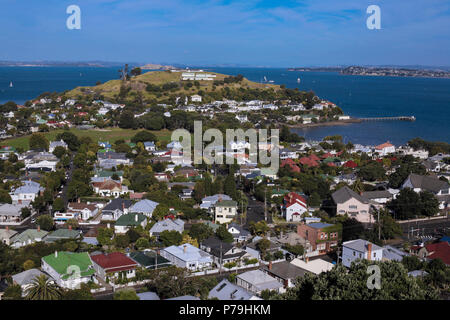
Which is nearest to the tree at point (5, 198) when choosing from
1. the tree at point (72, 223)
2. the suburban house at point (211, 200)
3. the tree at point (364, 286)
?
the tree at point (72, 223)

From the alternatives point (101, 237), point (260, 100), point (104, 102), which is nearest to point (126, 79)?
point (104, 102)

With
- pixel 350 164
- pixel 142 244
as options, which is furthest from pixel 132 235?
pixel 350 164

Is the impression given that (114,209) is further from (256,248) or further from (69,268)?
(256,248)

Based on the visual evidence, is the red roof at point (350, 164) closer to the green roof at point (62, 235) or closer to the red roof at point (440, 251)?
the red roof at point (440, 251)

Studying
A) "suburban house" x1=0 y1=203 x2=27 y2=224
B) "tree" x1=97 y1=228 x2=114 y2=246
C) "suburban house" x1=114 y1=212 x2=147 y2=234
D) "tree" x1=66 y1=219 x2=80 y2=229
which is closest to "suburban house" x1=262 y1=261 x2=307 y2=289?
"tree" x1=97 y1=228 x2=114 y2=246

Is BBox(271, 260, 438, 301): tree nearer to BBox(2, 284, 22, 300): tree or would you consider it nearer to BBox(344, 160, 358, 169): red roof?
BBox(2, 284, 22, 300): tree
